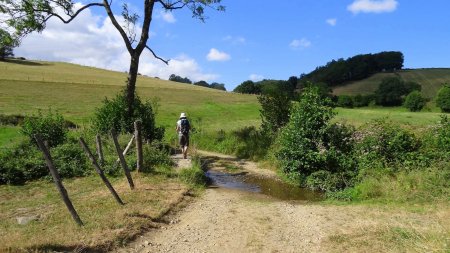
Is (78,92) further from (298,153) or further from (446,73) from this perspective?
(446,73)

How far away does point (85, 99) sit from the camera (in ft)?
169

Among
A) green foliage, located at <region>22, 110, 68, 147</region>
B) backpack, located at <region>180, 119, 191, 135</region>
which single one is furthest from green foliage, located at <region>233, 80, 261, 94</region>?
green foliage, located at <region>22, 110, 68, 147</region>

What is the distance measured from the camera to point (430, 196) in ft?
44.2

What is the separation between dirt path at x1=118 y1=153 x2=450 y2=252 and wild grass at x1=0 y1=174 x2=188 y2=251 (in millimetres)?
624

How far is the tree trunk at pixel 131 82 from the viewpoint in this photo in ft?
71.1

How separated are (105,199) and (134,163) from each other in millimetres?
4338

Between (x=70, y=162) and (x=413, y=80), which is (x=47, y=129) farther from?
(x=413, y=80)

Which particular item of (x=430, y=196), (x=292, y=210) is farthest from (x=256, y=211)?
(x=430, y=196)

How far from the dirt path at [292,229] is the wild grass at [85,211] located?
24.6 inches

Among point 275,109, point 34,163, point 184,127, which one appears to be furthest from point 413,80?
point 34,163

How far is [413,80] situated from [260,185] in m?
85.2

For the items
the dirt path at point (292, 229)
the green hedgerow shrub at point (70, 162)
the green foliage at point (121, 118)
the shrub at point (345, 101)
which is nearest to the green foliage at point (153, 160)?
the green hedgerow shrub at point (70, 162)

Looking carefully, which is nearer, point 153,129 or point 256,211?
point 256,211

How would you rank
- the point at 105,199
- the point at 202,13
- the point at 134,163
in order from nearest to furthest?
the point at 105,199, the point at 134,163, the point at 202,13
